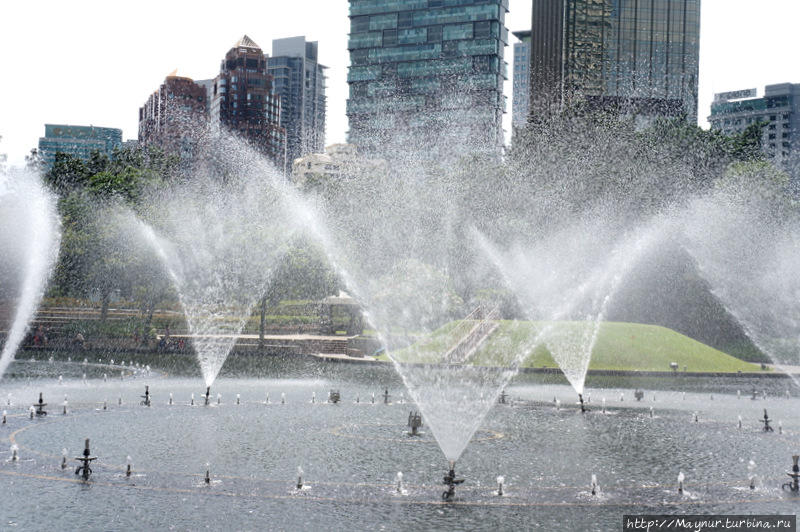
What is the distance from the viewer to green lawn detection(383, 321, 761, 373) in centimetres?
7056

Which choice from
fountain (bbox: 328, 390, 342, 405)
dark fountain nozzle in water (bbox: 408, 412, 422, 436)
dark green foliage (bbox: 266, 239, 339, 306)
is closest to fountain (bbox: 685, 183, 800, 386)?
dark green foliage (bbox: 266, 239, 339, 306)

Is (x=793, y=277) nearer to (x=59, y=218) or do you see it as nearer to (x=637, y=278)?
(x=637, y=278)

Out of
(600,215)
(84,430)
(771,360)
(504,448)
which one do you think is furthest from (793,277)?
(84,430)

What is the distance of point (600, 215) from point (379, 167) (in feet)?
117

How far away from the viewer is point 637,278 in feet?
339

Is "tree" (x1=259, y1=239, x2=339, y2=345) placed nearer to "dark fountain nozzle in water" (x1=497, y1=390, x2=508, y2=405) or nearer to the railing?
the railing

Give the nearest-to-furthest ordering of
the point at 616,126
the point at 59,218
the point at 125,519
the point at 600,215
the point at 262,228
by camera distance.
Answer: the point at 125,519 → the point at 262,228 → the point at 59,218 → the point at 600,215 → the point at 616,126

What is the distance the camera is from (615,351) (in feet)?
237

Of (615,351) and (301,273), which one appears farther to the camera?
(301,273)

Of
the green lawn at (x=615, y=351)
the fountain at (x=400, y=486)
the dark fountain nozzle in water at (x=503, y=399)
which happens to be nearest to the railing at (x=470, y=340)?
the green lawn at (x=615, y=351)

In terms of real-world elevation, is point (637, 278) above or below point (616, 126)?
below

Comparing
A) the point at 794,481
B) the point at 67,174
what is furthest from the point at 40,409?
the point at 67,174

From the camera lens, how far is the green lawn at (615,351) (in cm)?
7056

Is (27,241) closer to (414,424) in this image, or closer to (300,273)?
(300,273)
